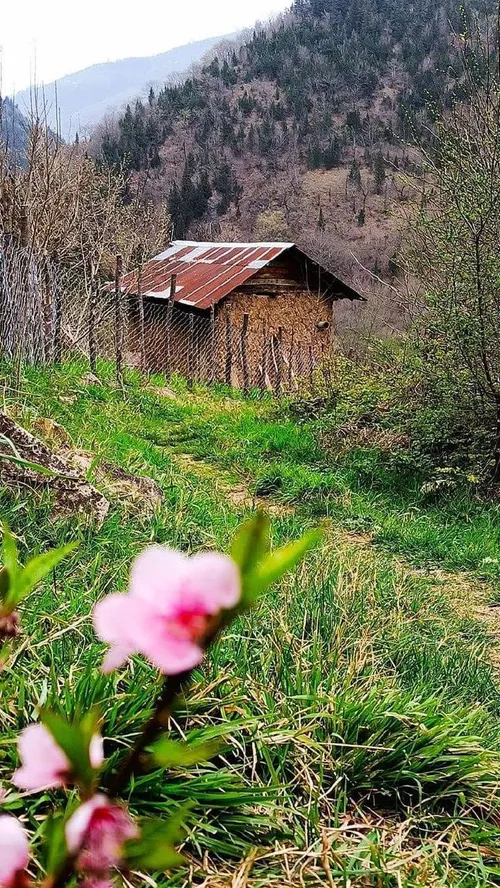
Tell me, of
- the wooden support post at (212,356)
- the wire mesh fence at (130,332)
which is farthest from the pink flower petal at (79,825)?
the wooden support post at (212,356)

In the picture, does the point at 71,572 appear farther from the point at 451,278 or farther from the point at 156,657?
A: the point at 451,278

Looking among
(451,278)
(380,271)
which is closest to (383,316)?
(380,271)

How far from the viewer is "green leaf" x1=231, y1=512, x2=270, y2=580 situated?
26cm

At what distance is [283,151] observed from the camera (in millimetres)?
62094

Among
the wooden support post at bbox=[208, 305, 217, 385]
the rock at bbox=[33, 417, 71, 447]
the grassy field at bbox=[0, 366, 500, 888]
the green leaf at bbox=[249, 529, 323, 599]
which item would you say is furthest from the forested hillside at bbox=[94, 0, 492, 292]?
the green leaf at bbox=[249, 529, 323, 599]

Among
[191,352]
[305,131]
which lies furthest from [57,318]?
[305,131]

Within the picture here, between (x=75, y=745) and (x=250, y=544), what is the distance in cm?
10

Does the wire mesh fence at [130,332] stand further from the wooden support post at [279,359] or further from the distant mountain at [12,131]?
the distant mountain at [12,131]

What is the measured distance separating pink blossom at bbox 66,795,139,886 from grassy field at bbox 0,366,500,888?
51.9 inches

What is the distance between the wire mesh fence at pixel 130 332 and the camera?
9914 mm

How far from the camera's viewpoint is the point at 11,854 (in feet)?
0.97

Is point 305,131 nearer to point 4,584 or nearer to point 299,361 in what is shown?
point 299,361

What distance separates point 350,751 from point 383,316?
99.7 feet

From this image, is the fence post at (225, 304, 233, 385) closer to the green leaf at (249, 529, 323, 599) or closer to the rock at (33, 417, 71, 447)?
the rock at (33, 417, 71, 447)
